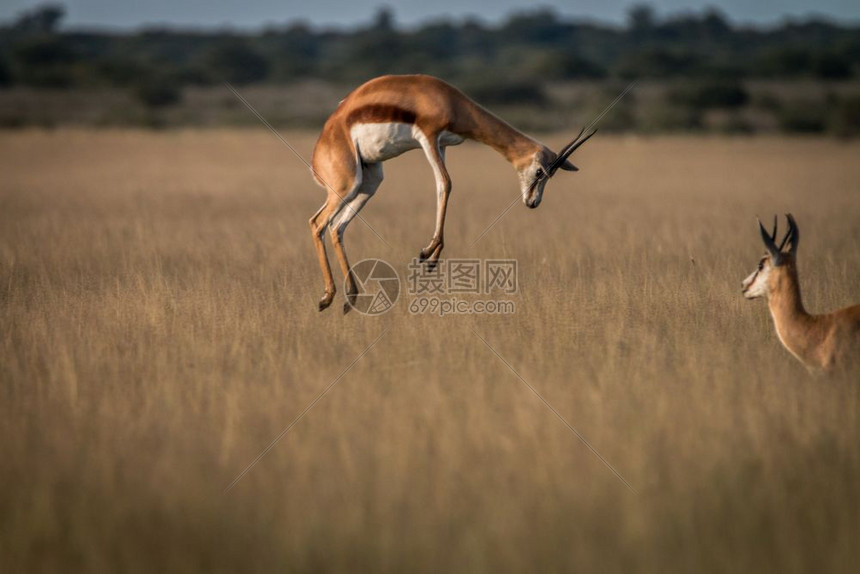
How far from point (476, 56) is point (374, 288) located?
336ft

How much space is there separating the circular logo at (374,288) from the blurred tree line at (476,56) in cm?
3283

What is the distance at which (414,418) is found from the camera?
595cm

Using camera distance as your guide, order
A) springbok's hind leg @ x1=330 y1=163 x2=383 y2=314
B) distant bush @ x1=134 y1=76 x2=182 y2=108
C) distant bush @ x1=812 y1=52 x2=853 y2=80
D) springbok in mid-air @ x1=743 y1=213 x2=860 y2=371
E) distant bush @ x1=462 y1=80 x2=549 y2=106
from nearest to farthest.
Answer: springbok in mid-air @ x1=743 y1=213 x2=860 y2=371
springbok's hind leg @ x1=330 y1=163 x2=383 y2=314
distant bush @ x1=134 y1=76 x2=182 y2=108
distant bush @ x1=462 y1=80 x2=549 y2=106
distant bush @ x1=812 y1=52 x2=853 y2=80


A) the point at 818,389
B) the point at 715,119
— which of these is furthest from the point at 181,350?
the point at 715,119

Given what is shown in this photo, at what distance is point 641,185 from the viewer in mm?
21422

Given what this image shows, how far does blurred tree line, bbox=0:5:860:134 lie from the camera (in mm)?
59781

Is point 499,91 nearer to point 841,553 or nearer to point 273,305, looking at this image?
point 273,305

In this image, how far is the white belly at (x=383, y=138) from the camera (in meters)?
8.56

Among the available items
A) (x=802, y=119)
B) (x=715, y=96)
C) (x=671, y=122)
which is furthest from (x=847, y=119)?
(x=715, y=96)

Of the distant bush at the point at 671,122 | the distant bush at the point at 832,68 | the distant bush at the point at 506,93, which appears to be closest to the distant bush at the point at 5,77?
the distant bush at the point at 506,93

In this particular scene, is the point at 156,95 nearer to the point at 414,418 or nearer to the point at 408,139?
the point at 408,139

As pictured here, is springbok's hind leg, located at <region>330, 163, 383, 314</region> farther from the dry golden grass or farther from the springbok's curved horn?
the springbok's curved horn

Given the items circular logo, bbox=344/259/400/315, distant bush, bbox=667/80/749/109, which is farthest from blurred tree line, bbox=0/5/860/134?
circular logo, bbox=344/259/400/315

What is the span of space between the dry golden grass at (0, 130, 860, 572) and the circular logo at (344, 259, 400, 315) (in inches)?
8.3
